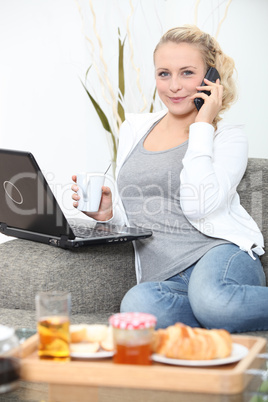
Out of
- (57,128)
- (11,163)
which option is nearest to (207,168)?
(11,163)

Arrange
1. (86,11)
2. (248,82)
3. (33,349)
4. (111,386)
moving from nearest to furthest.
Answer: (111,386), (33,349), (248,82), (86,11)

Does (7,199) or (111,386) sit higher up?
(7,199)

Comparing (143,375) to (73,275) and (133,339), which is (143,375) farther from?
(73,275)

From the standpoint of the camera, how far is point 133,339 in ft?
3.34

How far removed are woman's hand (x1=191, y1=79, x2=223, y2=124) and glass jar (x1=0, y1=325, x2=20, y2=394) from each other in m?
1.02

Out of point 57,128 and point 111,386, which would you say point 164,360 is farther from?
point 57,128

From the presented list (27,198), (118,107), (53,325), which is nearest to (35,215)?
(27,198)

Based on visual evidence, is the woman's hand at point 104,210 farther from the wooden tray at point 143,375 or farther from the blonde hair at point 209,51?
the wooden tray at point 143,375

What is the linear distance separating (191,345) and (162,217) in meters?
0.88

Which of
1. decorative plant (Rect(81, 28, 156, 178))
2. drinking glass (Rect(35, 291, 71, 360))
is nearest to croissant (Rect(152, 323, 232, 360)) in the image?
drinking glass (Rect(35, 291, 71, 360))

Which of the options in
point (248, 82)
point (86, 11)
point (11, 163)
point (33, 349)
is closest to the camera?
point (33, 349)

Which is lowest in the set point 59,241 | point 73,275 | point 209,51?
point 73,275

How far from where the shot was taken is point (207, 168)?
177 cm

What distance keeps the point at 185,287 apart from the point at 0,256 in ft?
1.89
